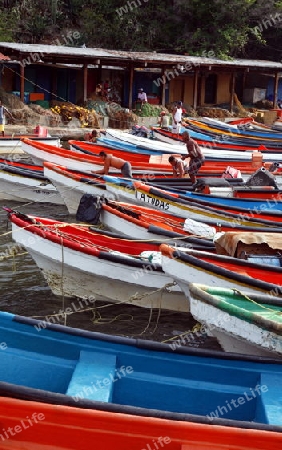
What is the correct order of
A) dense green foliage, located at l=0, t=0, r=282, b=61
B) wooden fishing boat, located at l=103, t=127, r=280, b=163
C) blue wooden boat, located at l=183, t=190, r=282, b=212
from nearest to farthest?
blue wooden boat, located at l=183, t=190, r=282, b=212 → wooden fishing boat, located at l=103, t=127, r=280, b=163 → dense green foliage, located at l=0, t=0, r=282, b=61

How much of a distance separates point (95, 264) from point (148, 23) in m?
34.3

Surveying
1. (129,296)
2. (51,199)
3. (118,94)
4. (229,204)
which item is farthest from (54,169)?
(118,94)

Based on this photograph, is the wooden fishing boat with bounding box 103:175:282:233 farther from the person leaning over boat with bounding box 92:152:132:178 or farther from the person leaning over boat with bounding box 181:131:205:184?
the person leaning over boat with bounding box 181:131:205:184

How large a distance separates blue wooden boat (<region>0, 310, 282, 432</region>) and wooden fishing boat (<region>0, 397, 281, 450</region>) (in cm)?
77

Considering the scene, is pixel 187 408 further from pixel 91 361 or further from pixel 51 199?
pixel 51 199

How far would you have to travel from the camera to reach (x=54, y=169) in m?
14.9

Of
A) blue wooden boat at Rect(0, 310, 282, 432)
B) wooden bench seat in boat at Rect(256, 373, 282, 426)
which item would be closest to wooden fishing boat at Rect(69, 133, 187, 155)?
blue wooden boat at Rect(0, 310, 282, 432)

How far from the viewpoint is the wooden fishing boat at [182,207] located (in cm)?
1182

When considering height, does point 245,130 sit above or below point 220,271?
below

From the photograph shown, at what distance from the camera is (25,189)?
17141mm

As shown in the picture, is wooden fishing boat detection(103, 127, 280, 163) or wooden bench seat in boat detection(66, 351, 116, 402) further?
wooden fishing boat detection(103, 127, 280, 163)

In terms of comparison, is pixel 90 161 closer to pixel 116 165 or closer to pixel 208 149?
pixel 116 165

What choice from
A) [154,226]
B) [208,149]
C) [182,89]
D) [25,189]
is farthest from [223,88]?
[154,226]

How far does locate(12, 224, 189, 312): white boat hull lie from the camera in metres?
9.52
